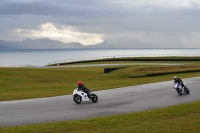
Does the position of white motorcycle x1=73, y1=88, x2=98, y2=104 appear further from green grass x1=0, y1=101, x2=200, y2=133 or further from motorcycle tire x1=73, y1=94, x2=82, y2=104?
green grass x1=0, y1=101, x2=200, y2=133

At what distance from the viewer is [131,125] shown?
12008 millimetres

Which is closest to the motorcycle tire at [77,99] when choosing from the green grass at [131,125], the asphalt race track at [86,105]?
the asphalt race track at [86,105]

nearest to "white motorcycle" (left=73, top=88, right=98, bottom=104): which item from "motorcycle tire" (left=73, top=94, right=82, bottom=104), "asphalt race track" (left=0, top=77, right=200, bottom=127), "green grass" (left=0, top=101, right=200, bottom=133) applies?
"motorcycle tire" (left=73, top=94, right=82, bottom=104)

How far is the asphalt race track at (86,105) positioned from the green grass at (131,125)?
1.41 m

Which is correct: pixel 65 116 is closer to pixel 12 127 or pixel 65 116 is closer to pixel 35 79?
pixel 12 127

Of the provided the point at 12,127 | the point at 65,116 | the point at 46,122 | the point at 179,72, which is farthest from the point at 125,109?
the point at 179,72

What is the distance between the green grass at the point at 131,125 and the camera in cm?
1116

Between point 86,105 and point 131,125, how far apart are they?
616 cm

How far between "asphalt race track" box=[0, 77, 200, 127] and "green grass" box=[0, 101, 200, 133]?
1.41 meters

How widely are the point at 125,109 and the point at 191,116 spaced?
3787 millimetres

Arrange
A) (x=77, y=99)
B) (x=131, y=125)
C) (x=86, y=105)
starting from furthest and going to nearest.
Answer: (x=77, y=99), (x=86, y=105), (x=131, y=125)

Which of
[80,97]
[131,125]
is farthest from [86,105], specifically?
[131,125]

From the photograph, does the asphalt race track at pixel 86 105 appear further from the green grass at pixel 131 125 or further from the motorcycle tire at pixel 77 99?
the green grass at pixel 131 125

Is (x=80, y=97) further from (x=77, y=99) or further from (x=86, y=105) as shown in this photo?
(x=86, y=105)
